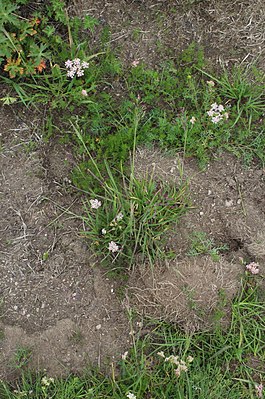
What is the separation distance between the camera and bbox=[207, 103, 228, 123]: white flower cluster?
3.15m

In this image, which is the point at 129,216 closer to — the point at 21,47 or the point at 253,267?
the point at 253,267

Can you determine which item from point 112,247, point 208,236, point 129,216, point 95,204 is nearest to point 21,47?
point 95,204

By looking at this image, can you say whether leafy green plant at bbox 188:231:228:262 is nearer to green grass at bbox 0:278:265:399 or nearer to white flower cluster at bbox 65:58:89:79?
green grass at bbox 0:278:265:399

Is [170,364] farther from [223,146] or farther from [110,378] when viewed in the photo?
[223,146]

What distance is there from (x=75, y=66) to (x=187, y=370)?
1.91 meters

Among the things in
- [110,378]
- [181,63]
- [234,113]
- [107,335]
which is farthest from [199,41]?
[110,378]

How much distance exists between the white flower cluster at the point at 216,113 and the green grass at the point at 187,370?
1.00 meters

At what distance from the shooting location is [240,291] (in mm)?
3172

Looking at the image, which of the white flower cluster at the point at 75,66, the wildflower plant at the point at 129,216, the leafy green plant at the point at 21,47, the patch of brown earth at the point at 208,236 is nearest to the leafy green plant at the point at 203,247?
the patch of brown earth at the point at 208,236

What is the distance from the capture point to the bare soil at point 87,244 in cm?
307

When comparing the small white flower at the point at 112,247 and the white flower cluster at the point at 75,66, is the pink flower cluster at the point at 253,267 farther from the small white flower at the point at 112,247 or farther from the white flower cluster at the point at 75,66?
the white flower cluster at the point at 75,66

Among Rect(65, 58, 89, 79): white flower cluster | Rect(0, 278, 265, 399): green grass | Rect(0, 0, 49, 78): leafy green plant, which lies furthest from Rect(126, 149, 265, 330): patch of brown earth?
Rect(0, 0, 49, 78): leafy green plant

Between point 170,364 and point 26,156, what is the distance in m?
1.50

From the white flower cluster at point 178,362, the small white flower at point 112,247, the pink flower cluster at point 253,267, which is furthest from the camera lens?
the pink flower cluster at point 253,267
